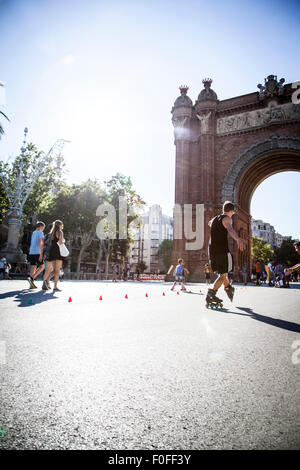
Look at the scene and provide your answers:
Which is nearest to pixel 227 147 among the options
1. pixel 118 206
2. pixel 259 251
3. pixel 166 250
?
pixel 118 206

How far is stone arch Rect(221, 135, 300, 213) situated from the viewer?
2806cm

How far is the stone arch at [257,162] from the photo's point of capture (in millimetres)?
28062

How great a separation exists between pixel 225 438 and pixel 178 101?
1361 inches

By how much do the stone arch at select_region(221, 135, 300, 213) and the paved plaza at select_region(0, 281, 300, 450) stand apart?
27666 millimetres

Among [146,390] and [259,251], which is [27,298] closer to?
[146,390]

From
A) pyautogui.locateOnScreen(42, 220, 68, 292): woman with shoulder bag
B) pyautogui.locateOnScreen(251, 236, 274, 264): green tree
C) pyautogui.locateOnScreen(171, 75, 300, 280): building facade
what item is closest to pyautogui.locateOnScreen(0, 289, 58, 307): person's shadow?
pyautogui.locateOnScreen(42, 220, 68, 292): woman with shoulder bag

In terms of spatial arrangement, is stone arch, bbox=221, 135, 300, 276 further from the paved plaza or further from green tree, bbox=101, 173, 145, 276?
the paved plaza

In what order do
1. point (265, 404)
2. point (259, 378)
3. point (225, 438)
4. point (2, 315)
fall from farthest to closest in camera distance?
point (2, 315) < point (259, 378) < point (265, 404) < point (225, 438)

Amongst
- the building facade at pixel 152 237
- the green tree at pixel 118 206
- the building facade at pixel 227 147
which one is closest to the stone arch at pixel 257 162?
the building facade at pixel 227 147

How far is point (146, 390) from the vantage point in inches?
62.5

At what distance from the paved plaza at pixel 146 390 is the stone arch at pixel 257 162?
27.7 meters
